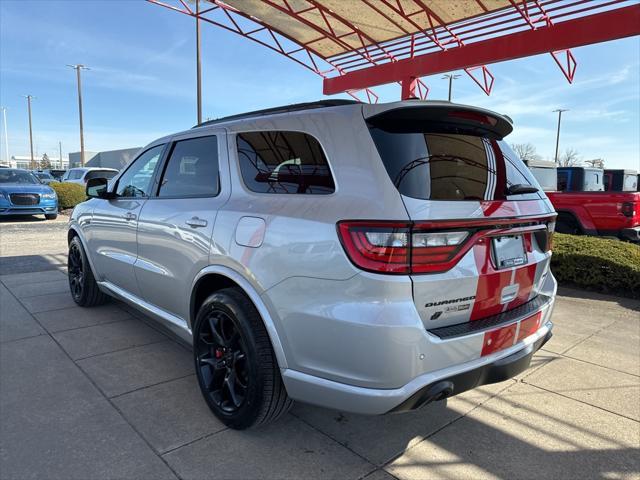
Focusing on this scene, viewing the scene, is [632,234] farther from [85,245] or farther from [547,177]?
[85,245]

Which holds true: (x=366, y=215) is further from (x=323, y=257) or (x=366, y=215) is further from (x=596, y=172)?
(x=596, y=172)

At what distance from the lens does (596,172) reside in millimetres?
11984

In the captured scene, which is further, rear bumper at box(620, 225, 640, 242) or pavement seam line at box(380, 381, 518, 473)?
rear bumper at box(620, 225, 640, 242)

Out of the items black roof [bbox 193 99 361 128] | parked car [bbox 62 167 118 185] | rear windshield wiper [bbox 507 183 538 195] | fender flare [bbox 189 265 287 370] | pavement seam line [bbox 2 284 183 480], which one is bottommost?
pavement seam line [bbox 2 284 183 480]

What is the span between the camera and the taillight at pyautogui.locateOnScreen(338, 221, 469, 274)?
193cm

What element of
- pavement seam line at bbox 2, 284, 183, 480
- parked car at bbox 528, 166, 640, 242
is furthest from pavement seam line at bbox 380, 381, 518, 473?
parked car at bbox 528, 166, 640, 242

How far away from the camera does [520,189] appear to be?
2521mm

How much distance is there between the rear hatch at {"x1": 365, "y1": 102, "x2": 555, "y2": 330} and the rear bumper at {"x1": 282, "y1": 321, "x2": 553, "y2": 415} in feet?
0.73

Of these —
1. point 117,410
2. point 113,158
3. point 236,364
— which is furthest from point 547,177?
point 113,158

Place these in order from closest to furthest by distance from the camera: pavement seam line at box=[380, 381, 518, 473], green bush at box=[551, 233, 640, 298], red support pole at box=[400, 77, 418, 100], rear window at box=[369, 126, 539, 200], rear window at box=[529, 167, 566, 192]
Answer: rear window at box=[369, 126, 539, 200]
pavement seam line at box=[380, 381, 518, 473]
green bush at box=[551, 233, 640, 298]
rear window at box=[529, 167, 566, 192]
red support pole at box=[400, 77, 418, 100]

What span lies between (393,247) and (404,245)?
0.16 feet

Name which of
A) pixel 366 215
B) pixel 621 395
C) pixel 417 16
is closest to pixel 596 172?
pixel 417 16

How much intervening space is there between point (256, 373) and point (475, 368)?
3.62ft

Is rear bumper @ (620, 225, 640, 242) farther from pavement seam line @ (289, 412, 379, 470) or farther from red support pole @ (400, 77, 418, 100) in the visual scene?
red support pole @ (400, 77, 418, 100)
